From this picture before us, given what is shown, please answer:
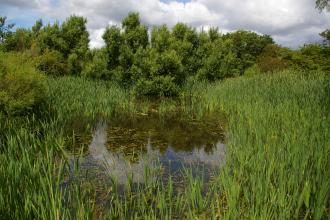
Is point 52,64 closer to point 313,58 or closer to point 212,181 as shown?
point 212,181

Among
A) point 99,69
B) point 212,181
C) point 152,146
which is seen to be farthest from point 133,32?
point 212,181

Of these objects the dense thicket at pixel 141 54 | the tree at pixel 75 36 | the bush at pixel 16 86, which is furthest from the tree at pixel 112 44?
the bush at pixel 16 86

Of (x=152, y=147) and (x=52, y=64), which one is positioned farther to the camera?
(x=52, y=64)

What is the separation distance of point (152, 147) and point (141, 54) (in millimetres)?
9499

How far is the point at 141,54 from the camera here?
53.1ft

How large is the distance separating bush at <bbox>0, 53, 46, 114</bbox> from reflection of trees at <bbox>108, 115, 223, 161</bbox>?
7.75 ft

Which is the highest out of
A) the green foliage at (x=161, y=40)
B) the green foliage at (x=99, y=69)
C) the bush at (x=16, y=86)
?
the green foliage at (x=161, y=40)

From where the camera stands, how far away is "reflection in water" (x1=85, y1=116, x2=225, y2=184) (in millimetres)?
5936

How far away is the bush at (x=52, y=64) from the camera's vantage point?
60.1 ft

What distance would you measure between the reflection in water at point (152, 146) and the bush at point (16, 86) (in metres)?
2.01

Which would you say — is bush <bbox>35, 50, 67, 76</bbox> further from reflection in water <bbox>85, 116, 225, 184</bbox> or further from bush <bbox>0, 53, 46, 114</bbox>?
reflection in water <bbox>85, 116, 225, 184</bbox>

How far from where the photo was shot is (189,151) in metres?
Answer: 7.26

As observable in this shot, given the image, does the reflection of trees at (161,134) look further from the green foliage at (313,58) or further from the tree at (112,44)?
the green foliage at (313,58)

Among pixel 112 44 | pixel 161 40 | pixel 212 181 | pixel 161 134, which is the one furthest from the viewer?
pixel 112 44
